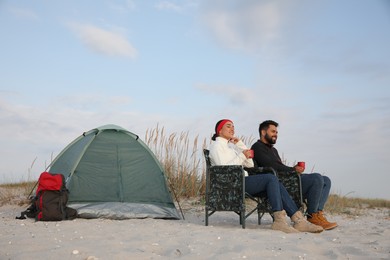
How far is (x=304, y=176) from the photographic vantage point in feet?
17.9

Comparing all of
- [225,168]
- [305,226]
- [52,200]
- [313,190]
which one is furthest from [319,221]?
[52,200]

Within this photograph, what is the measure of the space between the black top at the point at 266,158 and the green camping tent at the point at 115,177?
5.18 ft

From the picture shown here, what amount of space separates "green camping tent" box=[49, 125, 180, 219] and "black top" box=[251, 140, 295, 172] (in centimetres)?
158

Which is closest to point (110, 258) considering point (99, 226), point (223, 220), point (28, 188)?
point (99, 226)

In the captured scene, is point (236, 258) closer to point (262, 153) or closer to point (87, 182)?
point (262, 153)

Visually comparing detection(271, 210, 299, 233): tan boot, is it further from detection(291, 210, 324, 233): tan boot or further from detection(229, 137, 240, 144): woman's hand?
detection(229, 137, 240, 144): woman's hand

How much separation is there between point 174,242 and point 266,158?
179 centimetres

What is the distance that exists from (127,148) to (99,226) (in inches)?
65.0

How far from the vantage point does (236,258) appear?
3.55 meters

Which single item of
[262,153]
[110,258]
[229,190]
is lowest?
[110,258]

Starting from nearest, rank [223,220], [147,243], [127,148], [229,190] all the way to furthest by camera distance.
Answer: [147,243], [229,190], [223,220], [127,148]

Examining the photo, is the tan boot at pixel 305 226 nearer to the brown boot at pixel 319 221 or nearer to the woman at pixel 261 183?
the woman at pixel 261 183

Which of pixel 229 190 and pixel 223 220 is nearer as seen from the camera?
pixel 229 190

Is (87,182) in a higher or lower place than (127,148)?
lower
